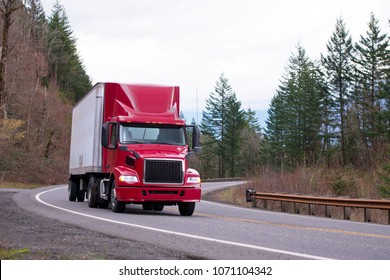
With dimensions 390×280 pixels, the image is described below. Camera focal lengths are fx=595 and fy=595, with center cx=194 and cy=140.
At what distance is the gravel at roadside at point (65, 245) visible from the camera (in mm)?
8133

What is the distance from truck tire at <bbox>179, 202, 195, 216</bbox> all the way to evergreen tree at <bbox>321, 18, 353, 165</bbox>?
52.7 metres

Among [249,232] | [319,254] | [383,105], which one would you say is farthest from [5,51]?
[383,105]

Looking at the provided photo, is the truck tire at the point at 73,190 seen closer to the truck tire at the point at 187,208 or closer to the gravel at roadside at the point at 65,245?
the truck tire at the point at 187,208

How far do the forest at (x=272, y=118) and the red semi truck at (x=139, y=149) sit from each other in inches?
435

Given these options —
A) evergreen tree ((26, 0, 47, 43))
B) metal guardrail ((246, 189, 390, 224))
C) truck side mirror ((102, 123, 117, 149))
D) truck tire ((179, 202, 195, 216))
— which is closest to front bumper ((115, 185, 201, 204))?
truck tire ((179, 202, 195, 216))

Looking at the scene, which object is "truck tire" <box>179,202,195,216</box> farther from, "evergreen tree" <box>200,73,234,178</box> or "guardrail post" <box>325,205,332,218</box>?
"evergreen tree" <box>200,73,234,178</box>

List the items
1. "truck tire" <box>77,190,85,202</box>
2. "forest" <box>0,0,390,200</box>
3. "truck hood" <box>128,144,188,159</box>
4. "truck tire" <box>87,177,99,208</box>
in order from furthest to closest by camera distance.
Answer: "forest" <box>0,0,390,200</box>, "truck tire" <box>77,190,85,202</box>, "truck tire" <box>87,177,99,208</box>, "truck hood" <box>128,144,188,159</box>

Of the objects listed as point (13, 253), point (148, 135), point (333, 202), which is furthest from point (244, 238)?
point (333, 202)

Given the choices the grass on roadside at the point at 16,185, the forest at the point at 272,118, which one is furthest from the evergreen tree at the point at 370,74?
the grass on roadside at the point at 16,185

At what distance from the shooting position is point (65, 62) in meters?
79.0

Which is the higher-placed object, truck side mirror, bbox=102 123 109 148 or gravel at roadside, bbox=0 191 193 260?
truck side mirror, bbox=102 123 109 148

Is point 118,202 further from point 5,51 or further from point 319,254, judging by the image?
point 5,51

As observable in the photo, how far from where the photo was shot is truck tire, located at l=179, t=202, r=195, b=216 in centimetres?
1630
